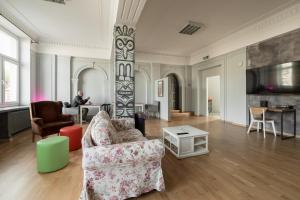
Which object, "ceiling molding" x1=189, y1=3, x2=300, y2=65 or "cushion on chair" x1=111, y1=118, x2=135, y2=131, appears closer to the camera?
"cushion on chair" x1=111, y1=118, x2=135, y2=131

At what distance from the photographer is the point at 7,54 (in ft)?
15.7

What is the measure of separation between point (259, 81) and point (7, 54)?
799 cm

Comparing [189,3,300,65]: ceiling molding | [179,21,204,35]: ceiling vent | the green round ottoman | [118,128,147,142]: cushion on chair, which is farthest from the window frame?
[189,3,300,65]: ceiling molding

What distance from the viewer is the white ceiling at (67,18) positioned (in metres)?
3.83

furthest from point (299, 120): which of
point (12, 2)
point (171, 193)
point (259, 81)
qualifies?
point (12, 2)

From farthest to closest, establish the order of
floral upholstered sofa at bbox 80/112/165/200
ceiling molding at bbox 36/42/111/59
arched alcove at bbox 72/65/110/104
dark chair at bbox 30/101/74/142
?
arched alcove at bbox 72/65/110/104 → ceiling molding at bbox 36/42/111/59 → dark chair at bbox 30/101/74/142 → floral upholstered sofa at bbox 80/112/165/200

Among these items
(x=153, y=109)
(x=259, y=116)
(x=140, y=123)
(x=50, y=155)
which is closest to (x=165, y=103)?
(x=153, y=109)

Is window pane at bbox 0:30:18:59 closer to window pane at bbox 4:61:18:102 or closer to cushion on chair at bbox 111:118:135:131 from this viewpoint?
window pane at bbox 4:61:18:102

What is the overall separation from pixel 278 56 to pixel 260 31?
40.4 inches

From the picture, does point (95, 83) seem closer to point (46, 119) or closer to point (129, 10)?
point (46, 119)

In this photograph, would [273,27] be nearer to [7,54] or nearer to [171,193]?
[171,193]

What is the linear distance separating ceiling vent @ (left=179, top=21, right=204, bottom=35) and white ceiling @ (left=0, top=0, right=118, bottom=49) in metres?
2.42

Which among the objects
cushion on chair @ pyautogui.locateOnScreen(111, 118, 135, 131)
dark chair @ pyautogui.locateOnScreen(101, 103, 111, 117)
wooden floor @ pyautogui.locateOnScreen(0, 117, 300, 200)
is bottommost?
wooden floor @ pyautogui.locateOnScreen(0, 117, 300, 200)

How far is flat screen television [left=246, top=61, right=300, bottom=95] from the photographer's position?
402 centimetres
